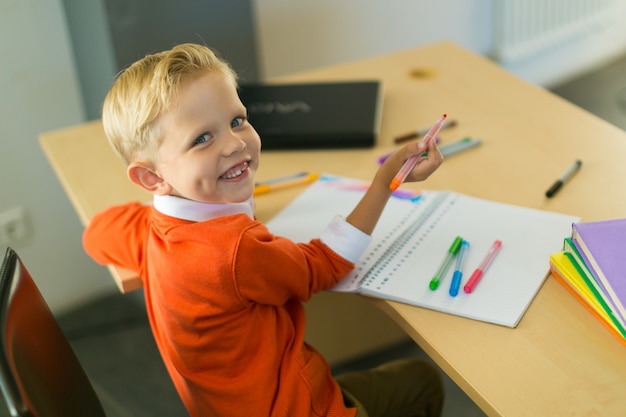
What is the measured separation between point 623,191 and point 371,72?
0.73 m

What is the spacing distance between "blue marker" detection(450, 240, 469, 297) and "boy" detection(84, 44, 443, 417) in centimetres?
14

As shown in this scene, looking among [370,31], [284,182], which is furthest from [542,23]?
[284,182]

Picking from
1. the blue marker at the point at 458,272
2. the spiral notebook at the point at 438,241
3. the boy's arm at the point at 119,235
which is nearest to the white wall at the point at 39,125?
the boy's arm at the point at 119,235

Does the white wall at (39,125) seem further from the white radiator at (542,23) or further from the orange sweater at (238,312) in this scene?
the white radiator at (542,23)

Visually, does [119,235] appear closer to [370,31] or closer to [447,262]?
[447,262]

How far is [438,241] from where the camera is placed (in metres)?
1.26

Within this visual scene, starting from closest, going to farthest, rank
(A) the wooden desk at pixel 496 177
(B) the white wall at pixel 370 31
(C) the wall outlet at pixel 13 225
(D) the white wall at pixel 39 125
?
(A) the wooden desk at pixel 496 177, (D) the white wall at pixel 39 125, (C) the wall outlet at pixel 13 225, (B) the white wall at pixel 370 31

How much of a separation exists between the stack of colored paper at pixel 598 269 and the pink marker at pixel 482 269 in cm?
9

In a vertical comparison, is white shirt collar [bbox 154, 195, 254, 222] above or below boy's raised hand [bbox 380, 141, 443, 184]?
below

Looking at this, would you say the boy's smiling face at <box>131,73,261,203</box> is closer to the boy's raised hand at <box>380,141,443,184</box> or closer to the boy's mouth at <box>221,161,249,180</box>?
the boy's mouth at <box>221,161,249,180</box>

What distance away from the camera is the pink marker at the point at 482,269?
1.13 meters

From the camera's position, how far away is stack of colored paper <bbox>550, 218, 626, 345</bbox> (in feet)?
3.41

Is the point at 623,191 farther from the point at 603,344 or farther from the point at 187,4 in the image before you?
the point at 187,4

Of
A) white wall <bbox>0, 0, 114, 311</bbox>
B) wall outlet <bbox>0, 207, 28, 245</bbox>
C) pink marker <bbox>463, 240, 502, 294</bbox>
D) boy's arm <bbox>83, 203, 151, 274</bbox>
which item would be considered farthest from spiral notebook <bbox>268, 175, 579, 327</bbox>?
wall outlet <bbox>0, 207, 28, 245</bbox>
